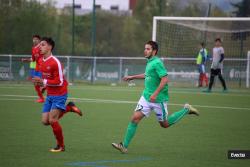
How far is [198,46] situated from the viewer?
33344 mm

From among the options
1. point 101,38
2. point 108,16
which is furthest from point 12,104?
point 108,16

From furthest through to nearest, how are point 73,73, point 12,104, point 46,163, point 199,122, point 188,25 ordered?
point 73,73
point 188,25
point 12,104
point 199,122
point 46,163

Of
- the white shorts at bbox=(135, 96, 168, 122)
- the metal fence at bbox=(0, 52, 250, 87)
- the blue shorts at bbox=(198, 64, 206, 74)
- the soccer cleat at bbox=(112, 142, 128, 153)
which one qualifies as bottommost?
the metal fence at bbox=(0, 52, 250, 87)

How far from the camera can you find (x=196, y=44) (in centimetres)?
3306

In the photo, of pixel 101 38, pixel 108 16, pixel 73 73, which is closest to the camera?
pixel 73 73

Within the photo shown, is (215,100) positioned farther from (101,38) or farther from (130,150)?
(101,38)

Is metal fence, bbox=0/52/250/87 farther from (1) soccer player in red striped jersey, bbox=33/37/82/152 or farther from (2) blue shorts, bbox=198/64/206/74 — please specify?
(1) soccer player in red striped jersey, bbox=33/37/82/152

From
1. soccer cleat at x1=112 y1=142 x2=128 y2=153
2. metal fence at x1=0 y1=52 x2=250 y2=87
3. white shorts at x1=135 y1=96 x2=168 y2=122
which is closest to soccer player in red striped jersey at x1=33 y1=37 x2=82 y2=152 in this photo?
soccer cleat at x1=112 y1=142 x2=128 y2=153

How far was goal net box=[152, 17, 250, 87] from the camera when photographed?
30.9 metres

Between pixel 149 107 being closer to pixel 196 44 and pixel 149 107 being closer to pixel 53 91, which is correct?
pixel 53 91

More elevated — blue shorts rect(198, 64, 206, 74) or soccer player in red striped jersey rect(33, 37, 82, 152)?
soccer player in red striped jersey rect(33, 37, 82, 152)

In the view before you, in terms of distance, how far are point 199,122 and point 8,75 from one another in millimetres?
19995

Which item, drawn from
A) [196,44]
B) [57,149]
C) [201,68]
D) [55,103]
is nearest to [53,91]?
[55,103]

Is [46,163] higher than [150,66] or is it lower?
lower
